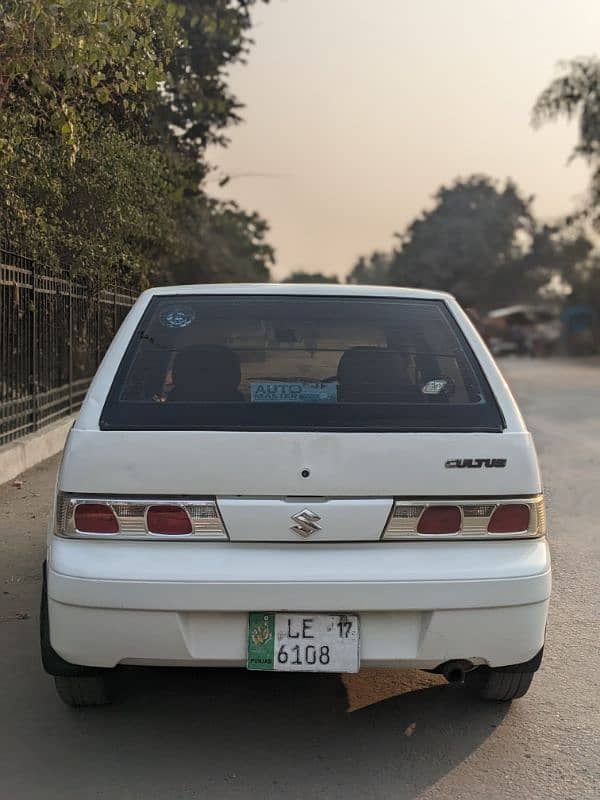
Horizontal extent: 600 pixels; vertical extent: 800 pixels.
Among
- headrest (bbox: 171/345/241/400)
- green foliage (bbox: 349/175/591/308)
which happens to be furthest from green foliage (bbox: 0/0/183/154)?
green foliage (bbox: 349/175/591/308)

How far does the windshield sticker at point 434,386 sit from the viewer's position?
3.90 metres

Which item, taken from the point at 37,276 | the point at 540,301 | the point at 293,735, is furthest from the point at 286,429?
the point at 540,301

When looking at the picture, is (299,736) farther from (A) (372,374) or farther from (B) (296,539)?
(A) (372,374)

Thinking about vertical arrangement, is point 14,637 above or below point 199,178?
below

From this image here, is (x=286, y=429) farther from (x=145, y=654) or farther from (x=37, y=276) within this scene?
(x=37, y=276)

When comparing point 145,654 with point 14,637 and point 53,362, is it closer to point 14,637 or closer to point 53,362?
point 14,637

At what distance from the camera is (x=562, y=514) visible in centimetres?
822

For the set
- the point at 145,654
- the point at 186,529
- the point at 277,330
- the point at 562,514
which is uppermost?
the point at 277,330

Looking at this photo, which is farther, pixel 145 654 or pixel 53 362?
pixel 53 362

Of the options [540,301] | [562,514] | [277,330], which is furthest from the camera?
[540,301]

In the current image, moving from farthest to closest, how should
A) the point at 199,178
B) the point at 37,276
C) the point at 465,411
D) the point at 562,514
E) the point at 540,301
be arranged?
the point at 540,301 → the point at 199,178 → the point at 37,276 → the point at 562,514 → the point at 465,411

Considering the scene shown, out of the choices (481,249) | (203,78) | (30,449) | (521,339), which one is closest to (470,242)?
(481,249)

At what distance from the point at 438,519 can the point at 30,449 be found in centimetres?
731

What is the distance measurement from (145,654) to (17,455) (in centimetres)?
650
